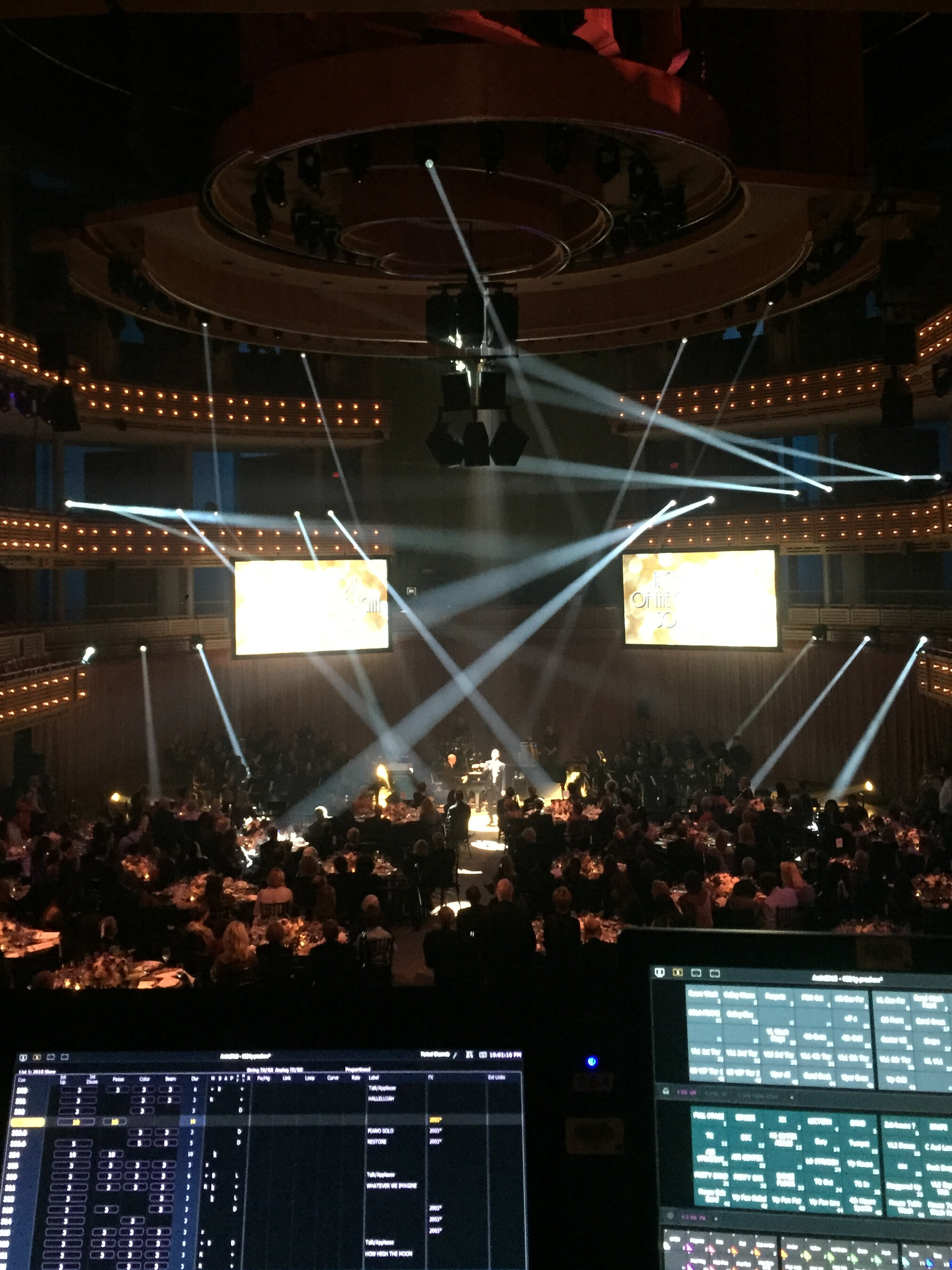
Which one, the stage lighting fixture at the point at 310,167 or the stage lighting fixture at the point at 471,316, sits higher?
the stage lighting fixture at the point at 310,167

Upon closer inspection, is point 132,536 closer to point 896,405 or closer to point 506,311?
point 506,311

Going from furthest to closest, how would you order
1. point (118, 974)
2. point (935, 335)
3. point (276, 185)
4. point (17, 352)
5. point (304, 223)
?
point (17, 352) < point (935, 335) < point (304, 223) < point (276, 185) < point (118, 974)

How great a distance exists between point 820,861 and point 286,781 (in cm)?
1120

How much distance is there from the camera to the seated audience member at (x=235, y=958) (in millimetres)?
7578

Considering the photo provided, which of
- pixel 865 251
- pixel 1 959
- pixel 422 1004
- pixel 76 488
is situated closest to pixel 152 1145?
pixel 422 1004

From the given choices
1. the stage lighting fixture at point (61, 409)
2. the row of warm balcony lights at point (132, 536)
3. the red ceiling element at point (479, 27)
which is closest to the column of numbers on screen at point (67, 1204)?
the red ceiling element at point (479, 27)

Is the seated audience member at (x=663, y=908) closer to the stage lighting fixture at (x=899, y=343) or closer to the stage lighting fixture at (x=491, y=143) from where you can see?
the stage lighting fixture at (x=491, y=143)

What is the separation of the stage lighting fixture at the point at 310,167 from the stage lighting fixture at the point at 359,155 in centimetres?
28

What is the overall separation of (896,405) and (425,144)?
345 inches

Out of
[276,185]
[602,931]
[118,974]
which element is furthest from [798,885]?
[276,185]

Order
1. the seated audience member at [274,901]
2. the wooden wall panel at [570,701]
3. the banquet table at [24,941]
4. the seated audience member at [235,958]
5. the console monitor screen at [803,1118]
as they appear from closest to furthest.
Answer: the console monitor screen at [803,1118] < the seated audience member at [235,958] < the banquet table at [24,941] < the seated audience member at [274,901] < the wooden wall panel at [570,701]

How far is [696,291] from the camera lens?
37.7ft

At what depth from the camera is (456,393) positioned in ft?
41.6

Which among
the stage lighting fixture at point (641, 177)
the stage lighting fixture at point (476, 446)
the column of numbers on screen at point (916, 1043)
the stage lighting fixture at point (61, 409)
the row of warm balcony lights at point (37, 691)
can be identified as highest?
the stage lighting fixture at point (641, 177)
